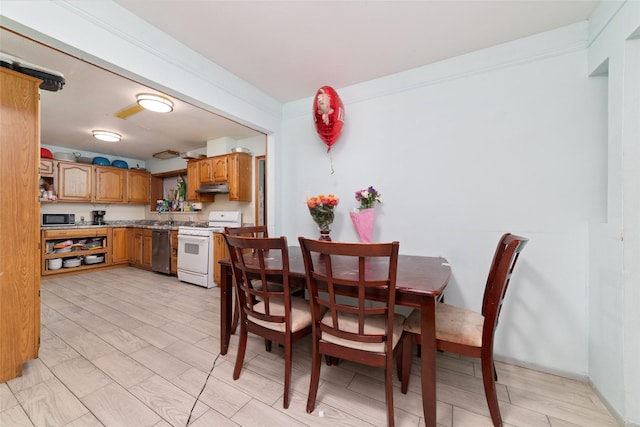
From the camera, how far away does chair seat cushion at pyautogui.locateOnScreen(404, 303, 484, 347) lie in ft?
4.25

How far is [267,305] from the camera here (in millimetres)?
1468

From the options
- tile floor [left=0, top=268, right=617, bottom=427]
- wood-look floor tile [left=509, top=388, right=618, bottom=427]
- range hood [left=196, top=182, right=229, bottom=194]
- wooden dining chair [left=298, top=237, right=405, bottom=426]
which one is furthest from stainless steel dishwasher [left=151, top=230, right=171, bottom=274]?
wood-look floor tile [left=509, top=388, right=618, bottom=427]

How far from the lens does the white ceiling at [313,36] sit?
159 cm

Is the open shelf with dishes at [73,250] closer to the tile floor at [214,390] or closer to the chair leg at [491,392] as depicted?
the tile floor at [214,390]

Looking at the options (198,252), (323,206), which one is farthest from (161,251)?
Result: (323,206)

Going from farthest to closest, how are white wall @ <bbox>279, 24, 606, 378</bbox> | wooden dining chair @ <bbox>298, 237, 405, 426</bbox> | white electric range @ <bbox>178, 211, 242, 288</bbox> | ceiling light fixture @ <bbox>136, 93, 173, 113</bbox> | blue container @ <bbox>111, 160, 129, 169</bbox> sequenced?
blue container @ <bbox>111, 160, 129, 169</bbox> → white electric range @ <bbox>178, 211, 242, 288</bbox> → ceiling light fixture @ <bbox>136, 93, 173, 113</bbox> → white wall @ <bbox>279, 24, 606, 378</bbox> → wooden dining chair @ <bbox>298, 237, 405, 426</bbox>

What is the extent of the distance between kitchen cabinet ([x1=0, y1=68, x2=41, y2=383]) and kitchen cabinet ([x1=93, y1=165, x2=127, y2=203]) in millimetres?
3973

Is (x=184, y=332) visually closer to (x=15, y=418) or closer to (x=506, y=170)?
(x=15, y=418)

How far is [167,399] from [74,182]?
17.0 ft

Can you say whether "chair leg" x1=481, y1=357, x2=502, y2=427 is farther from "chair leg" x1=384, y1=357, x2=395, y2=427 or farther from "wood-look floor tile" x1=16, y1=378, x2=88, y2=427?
"wood-look floor tile" x1=16, y1=378, x2=88, y2=427

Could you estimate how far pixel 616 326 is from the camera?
54.1 inches

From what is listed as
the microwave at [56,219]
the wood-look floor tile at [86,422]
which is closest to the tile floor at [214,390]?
the wood-look floor tile at [86,422]

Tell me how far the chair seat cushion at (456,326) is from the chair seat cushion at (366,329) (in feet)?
0.28

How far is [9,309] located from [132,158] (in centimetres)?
509
